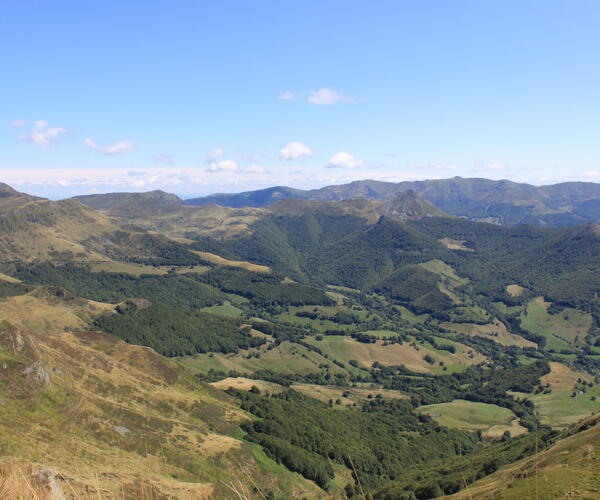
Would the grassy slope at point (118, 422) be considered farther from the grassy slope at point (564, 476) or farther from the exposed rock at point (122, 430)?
the grassy slope at point (564, 476)

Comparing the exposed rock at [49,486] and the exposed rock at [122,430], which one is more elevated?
the exposed rock at [49,486]

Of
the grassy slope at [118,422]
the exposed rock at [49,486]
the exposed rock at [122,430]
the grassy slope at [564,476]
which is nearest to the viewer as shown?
the exposed rock at [49,486]

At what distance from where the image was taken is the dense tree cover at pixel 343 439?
434ft

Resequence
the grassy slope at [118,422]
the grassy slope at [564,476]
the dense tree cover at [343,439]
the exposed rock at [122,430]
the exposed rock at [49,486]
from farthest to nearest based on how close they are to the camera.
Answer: the dense tree cover at [343,439], the exposed rock at [122,430], the grassy slope at [118,422], the grassy slope at [564,476], the exposed rock at [49,486]

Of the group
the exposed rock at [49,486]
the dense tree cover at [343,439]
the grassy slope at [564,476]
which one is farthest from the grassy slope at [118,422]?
the exposed rock at [49,486]

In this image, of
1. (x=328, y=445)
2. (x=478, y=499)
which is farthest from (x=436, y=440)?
(x=478, y=499)

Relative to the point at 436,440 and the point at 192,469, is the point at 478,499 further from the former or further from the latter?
the point at 436,440

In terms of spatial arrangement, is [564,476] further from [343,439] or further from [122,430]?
[343,439]

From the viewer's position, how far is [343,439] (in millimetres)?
161375

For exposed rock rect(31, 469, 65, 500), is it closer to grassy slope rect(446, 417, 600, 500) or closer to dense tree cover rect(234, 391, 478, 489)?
grassy slope rect(446, 417, 600, 500)

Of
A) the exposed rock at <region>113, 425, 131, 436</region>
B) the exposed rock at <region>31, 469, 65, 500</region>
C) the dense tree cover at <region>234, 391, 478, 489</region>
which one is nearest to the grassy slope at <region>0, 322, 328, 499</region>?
the exposed rock at <region>113, 425, 131, 436</region>

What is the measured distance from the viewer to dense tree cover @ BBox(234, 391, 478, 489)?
434ft

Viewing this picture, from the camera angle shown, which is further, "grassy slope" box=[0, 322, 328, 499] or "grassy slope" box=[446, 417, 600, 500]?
"grassy slope" box=[0, 322, 328, 499]

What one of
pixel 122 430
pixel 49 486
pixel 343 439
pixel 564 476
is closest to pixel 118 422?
pixel 122 430
